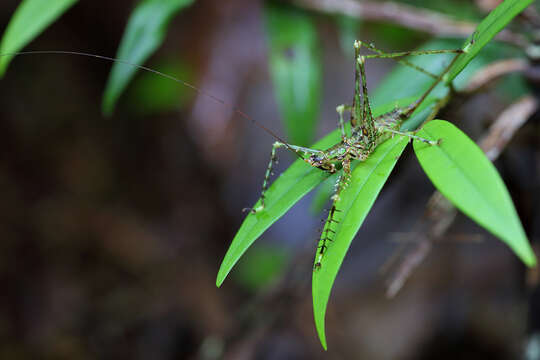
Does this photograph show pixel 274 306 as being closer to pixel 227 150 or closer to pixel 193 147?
pixel 227 150

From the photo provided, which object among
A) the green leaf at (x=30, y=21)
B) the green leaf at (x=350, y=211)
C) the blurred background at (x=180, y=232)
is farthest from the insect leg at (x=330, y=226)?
the blurred background at (x=180, y=232)

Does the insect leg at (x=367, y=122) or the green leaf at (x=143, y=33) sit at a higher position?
the green leaf at (x=143, y=33)

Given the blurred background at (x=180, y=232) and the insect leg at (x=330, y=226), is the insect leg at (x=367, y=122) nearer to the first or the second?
the insect leg at (x=330, y=226)

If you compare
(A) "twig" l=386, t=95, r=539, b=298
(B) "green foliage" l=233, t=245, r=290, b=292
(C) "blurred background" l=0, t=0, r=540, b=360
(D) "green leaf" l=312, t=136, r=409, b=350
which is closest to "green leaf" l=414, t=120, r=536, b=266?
(D) "green leaf" l=312, t=136, r=409, b=350

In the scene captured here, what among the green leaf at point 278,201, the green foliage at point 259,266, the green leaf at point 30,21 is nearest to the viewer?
the green leaf at point 278,201

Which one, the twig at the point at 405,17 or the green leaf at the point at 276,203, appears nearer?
the green leaf at the point at 276,203

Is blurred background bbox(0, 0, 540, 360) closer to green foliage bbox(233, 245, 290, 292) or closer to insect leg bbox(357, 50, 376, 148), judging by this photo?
green foliage bbox(233, 245, 290, 292)
